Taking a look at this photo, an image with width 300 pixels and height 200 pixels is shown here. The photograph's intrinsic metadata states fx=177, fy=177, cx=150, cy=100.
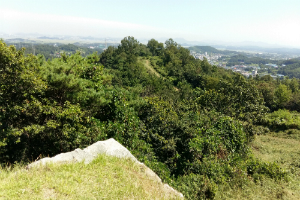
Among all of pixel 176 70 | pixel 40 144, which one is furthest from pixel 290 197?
pixel 176 70

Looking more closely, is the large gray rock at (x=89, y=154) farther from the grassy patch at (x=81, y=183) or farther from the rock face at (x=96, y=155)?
the grassy patch at (x=81, y=183)

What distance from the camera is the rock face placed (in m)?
5.96

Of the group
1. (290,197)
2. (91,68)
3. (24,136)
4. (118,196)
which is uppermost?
(91,68)

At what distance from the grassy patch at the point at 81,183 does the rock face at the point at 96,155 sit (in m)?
0.37

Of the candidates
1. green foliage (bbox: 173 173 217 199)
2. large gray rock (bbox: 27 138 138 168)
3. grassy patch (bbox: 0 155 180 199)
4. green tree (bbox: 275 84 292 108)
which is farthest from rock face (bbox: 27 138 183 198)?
green tree (bbox: 275 84 292 108)

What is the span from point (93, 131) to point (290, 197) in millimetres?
9274

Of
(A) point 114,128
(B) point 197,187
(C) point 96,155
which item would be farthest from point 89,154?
(B) point 197,187

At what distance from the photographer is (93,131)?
9.57 m

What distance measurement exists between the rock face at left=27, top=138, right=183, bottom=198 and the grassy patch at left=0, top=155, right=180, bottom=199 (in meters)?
0.37

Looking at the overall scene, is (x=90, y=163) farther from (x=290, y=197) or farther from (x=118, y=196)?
(x=290, y=197)

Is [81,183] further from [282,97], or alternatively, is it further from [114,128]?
[282,97]

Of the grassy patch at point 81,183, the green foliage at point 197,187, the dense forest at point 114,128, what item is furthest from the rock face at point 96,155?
the dense forest at point 114,128

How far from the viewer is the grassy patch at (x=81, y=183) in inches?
169

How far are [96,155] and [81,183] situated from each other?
179cm
